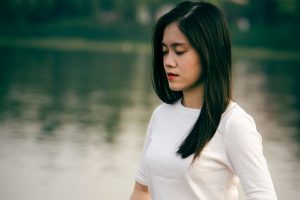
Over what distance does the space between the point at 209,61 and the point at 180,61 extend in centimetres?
8

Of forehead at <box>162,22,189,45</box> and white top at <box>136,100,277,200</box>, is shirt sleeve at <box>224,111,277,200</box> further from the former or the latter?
forehead at <box>162,22,189,45</box>

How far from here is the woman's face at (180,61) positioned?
205 centimetres

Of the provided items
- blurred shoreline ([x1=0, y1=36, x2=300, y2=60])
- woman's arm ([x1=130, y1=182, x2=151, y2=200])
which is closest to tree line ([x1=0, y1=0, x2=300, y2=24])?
blurred shoreline ([x1=0, y1=36, x2=300, y2=60])

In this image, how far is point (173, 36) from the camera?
2062mm

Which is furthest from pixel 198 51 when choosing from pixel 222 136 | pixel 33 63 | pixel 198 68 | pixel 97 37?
pixel 97 37

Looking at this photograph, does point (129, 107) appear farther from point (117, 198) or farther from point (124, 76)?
point (124, 76)

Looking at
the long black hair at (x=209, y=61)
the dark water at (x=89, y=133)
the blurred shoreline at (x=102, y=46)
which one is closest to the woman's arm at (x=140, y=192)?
the long black hair at (x=209, y=61)

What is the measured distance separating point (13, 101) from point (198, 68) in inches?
546

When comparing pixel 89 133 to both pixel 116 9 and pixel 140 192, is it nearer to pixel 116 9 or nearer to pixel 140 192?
pixel 140 192

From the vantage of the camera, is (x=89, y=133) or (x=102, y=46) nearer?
(x=89, y=133)

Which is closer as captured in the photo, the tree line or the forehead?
the forehead

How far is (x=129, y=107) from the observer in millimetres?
15055

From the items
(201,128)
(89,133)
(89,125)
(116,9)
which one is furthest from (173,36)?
(116,9)

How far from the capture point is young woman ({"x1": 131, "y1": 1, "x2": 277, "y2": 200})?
195cm
